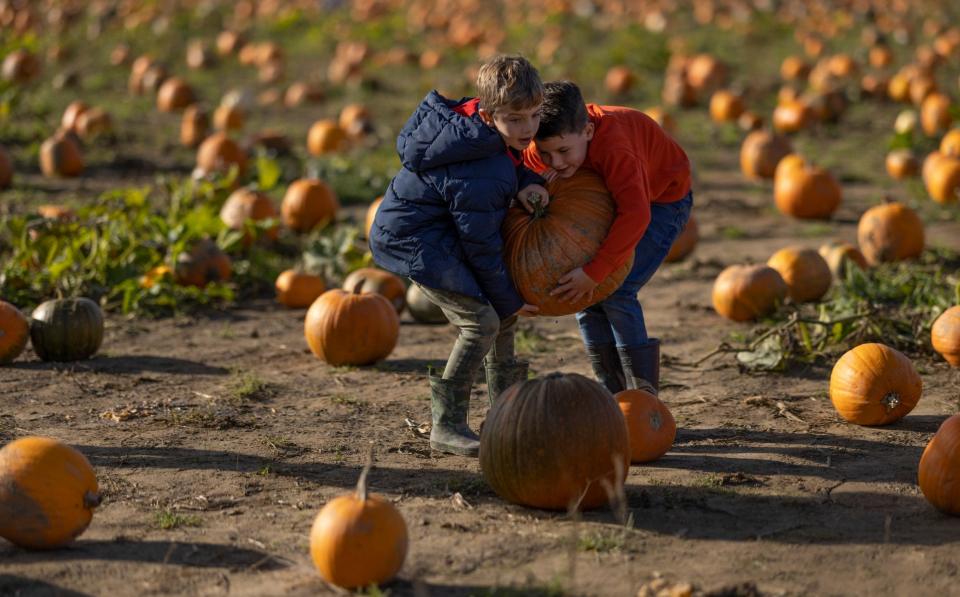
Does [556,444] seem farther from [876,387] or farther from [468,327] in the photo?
[876,387]

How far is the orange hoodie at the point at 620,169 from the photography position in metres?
5.38

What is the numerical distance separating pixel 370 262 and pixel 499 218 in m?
4.05

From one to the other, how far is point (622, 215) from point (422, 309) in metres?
3.25

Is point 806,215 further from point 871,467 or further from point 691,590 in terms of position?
point 691,590

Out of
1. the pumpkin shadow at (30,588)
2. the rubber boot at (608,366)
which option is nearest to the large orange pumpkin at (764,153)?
the rubber boot at (608,366)

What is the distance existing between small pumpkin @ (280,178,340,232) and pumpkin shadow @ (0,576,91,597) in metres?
6.44

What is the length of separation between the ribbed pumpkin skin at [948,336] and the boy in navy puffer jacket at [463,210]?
8.59 feet

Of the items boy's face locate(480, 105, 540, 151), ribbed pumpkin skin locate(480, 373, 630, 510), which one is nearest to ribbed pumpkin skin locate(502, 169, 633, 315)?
boy's face locate(480, 105, 540, 151)

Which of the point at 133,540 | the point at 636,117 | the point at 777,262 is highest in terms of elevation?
the point at 636,117

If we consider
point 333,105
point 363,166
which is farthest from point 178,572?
point 333,105

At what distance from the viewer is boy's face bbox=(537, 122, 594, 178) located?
17.4 ft

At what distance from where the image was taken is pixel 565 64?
18734 mm

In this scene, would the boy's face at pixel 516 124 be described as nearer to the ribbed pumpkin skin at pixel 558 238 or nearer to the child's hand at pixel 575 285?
the ribbed pumpkin skin at pixel 558 238

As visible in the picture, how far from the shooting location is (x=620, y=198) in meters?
5.40
